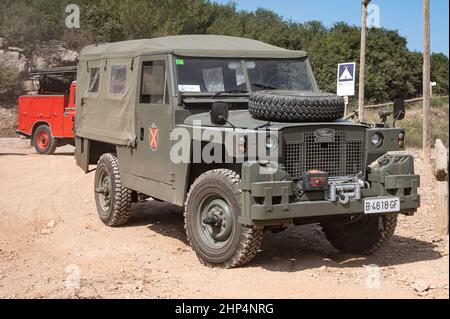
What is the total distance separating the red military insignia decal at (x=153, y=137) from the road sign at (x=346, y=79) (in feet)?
21.2

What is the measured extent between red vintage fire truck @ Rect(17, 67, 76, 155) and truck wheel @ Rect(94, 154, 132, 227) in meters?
8.44

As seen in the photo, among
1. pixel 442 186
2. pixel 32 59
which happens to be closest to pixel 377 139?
pixel 442 186

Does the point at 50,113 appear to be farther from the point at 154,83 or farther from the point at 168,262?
the point at 168,262

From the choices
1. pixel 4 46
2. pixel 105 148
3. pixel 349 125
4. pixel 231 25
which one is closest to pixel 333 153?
pixel 349 125

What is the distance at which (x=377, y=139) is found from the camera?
245 inches

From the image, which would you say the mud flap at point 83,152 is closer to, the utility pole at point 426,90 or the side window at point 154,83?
the side window at point 154,83

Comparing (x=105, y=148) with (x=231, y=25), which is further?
(x=231, y=25)

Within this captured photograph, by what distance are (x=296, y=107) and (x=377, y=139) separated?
3.24ft

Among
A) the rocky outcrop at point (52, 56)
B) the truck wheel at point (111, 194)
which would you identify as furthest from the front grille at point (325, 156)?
the rocky outcrop at point (52, 56)

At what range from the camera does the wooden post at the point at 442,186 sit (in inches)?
237

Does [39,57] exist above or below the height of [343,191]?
above
